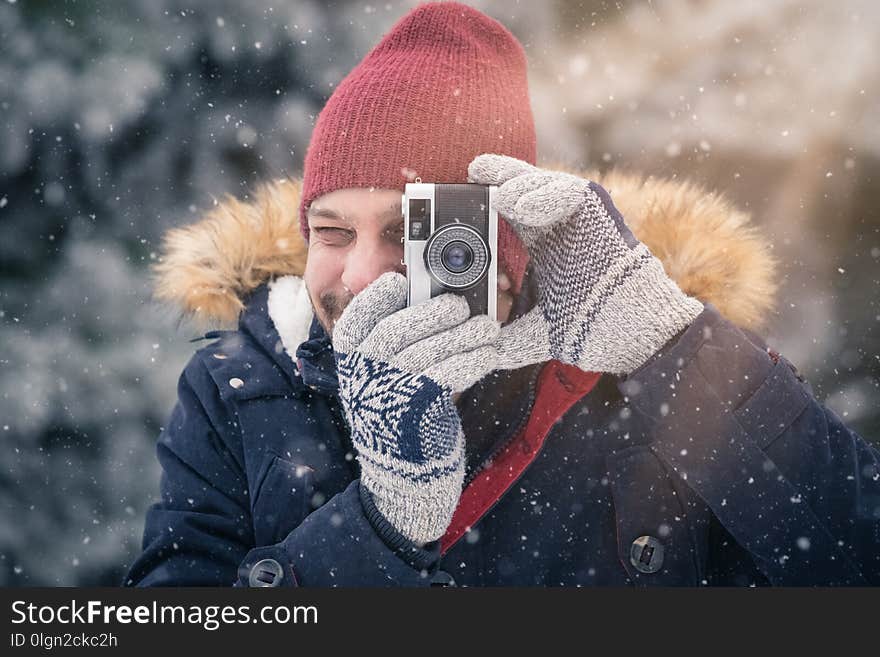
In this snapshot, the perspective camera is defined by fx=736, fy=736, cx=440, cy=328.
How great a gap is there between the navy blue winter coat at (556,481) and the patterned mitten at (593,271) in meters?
0.04

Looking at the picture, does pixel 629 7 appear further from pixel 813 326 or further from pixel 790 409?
pixel 790 409

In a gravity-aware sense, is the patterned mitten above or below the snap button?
above

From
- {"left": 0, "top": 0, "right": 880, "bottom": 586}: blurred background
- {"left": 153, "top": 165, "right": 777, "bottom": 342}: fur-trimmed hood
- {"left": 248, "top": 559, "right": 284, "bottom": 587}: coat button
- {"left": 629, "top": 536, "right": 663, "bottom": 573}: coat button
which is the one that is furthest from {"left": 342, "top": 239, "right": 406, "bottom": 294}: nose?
{"left": 0, "top": 0, "right": 880, "bottom": 586}: blurred background

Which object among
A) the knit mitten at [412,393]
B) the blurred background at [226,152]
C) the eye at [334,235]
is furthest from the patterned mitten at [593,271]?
the blurred background at [226,152]

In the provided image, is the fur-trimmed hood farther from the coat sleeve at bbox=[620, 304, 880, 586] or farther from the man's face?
the coat sleeve at bbox=[620, 304, 880, 586]

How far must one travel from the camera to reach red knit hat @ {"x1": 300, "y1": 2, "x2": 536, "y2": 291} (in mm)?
1267

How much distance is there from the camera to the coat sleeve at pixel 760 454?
1.04 m

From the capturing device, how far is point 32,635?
1.21 m

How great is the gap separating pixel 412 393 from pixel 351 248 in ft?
1.05

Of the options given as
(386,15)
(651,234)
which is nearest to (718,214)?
(651,234)

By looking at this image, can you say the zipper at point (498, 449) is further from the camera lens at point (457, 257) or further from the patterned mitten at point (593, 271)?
the camera lens at point (457, 257)

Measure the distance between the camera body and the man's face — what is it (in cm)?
9

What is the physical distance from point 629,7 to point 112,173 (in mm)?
1571

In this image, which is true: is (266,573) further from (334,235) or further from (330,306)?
(334,235)
